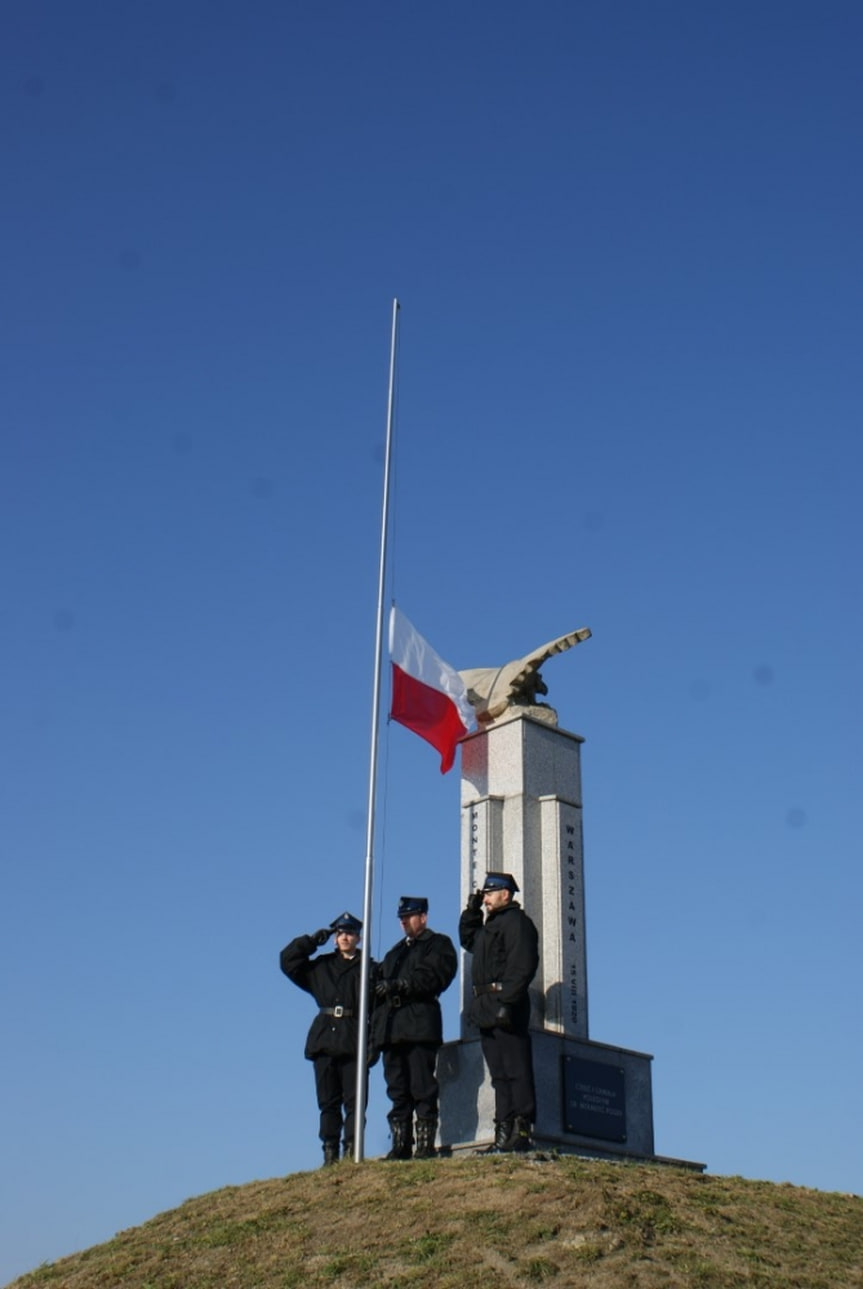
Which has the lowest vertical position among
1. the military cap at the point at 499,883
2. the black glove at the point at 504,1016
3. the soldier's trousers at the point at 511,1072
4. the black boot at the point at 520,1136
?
the black boot at the point at 520,1136

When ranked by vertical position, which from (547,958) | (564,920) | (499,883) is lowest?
(547,958)

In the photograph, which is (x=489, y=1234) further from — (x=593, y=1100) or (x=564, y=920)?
(x=564, y=920)

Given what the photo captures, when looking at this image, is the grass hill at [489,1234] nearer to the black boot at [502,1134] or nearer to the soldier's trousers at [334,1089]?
the black boot at [502,1134]

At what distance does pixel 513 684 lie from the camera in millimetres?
14578

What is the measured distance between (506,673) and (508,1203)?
6317 millimetres

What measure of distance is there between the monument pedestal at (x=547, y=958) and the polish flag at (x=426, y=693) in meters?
0.43

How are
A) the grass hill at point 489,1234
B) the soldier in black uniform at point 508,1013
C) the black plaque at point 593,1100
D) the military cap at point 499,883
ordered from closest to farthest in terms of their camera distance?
1. the grass hill at point 489,1234
2. the soldier in black uniform at point 508,1013
3. the military cap at point 499,883
4. the black plaque at point 593,1100

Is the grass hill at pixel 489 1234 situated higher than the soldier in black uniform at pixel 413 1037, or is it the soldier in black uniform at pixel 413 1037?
the soldier in black uniform at pixel 413 1037

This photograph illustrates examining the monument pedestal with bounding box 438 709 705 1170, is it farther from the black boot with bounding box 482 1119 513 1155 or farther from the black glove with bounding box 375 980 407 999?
the black glove with bounding box 375 980 407 999

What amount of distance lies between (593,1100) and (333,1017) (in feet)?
7.95

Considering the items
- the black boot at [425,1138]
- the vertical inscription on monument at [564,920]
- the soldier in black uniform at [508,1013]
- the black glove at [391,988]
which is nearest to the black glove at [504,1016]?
the soldier in black uniform at [508,1013]

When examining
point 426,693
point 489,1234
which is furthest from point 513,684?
point 489,1234

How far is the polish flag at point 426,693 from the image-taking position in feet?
46.3

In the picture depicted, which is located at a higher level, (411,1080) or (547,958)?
(547,958)
